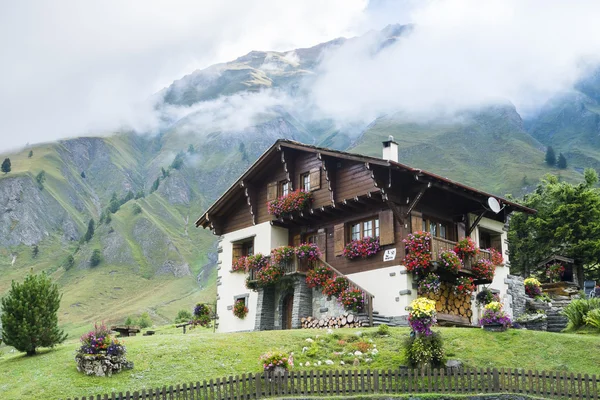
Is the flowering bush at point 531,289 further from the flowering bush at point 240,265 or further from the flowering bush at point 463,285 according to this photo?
the flowering bush at point 240,265

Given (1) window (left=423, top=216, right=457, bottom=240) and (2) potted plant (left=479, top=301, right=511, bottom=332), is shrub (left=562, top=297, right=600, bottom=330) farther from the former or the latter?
(1) window (left=423, top=216, right=457, bottom=240)

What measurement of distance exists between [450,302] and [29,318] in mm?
17812

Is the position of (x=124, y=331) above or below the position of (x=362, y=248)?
below

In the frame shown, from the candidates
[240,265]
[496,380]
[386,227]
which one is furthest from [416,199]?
[496,380]

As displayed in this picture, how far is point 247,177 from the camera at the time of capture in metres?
37.8

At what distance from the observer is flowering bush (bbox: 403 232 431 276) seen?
96.6ft

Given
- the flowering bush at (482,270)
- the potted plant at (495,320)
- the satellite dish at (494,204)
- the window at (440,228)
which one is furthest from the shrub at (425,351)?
the satellite dish at (494,204)

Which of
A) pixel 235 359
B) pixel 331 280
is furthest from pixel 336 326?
pixel 235 359

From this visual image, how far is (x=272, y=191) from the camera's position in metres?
37.1

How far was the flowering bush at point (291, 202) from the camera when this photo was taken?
1355 inches

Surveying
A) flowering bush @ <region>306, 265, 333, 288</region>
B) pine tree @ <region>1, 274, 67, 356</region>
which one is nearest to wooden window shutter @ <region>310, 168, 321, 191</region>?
Answer: flowering bush @ <region>306, 265, 333, 288</region>

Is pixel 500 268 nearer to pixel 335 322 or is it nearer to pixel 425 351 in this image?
pixel 335 322

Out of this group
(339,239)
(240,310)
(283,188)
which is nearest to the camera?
(339,239)

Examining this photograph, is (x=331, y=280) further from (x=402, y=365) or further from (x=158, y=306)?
(x=158, y=306)
